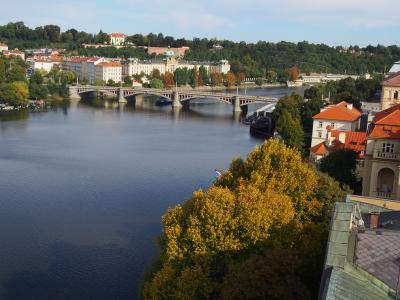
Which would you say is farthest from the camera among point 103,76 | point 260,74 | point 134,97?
point 260,74

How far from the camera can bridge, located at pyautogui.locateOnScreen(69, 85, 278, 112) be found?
169 feet

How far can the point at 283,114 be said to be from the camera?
108 feet

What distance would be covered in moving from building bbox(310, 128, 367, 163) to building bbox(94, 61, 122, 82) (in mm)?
52860

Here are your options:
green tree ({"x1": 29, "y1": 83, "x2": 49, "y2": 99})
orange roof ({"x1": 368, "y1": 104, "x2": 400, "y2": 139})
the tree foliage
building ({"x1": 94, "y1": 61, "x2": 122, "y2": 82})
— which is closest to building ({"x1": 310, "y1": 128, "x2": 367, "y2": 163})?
orange roof ({"x1": 368, "y1": 104, "x2": 400, "y2": 139})

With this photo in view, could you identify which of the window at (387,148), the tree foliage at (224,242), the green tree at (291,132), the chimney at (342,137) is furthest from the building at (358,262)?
the green tree at (291,132)

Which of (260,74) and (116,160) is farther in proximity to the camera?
(260,74)

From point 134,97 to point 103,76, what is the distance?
13308 millimetres

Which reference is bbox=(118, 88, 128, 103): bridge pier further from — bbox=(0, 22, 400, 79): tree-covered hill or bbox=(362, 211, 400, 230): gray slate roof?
bbox=(362, 211, 400, 230): gray slate roof

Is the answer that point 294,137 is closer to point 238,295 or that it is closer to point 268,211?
point 268,211

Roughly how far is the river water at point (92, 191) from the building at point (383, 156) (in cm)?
671

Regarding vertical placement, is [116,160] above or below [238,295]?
below

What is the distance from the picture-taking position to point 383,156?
16453mm

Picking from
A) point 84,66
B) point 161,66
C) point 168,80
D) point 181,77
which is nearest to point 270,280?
point 168,80

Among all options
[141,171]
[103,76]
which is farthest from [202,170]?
[103,76]
